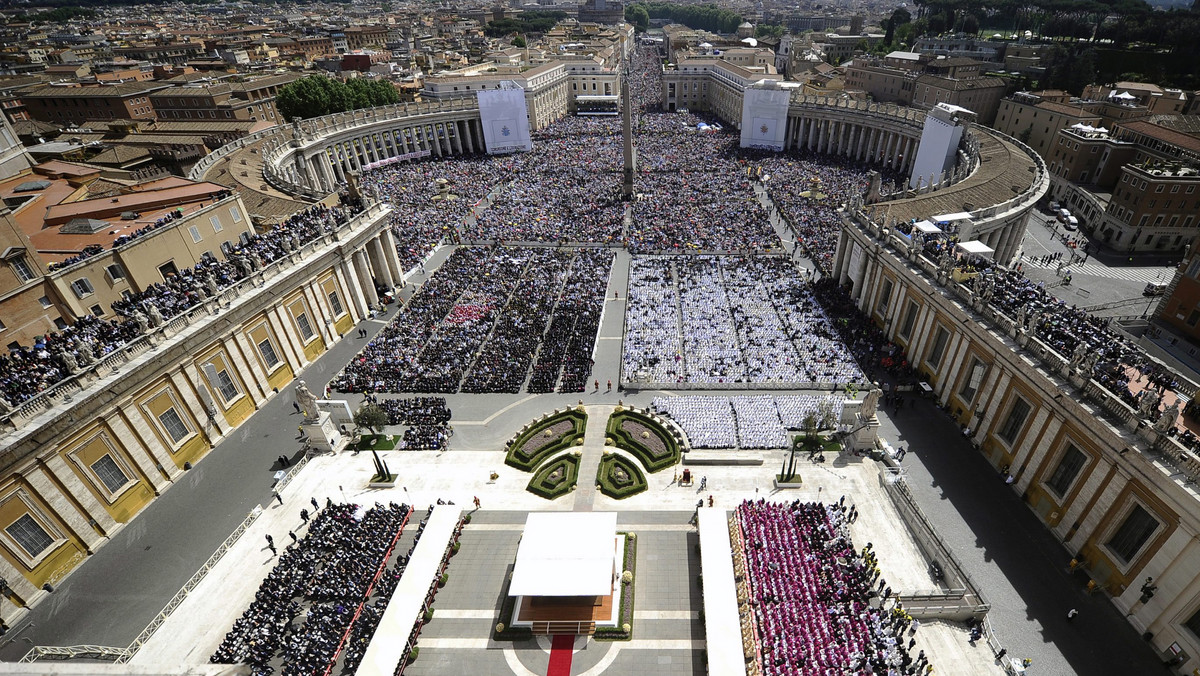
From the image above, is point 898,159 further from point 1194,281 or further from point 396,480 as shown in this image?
point 396,480

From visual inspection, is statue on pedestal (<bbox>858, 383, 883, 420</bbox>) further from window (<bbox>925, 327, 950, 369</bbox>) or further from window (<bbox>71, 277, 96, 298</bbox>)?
window (<bbox>71, 277, 96, 298</bbox>)

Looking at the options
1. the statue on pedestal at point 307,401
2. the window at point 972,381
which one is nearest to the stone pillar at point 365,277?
the statue on pedestal at point 307,401

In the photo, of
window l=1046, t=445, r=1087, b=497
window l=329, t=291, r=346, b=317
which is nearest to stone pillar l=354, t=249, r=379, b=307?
window l=329, t=291, r=346, b=317

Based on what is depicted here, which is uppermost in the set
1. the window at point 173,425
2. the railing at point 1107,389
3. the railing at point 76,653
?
the railing at point 1107,389

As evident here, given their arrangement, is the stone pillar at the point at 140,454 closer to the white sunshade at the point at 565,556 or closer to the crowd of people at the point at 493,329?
the crowd of people at the point at 493,329

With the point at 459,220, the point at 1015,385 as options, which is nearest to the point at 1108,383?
the point at 1015,385

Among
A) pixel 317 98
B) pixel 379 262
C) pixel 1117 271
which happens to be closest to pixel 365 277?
pixel 379 262
